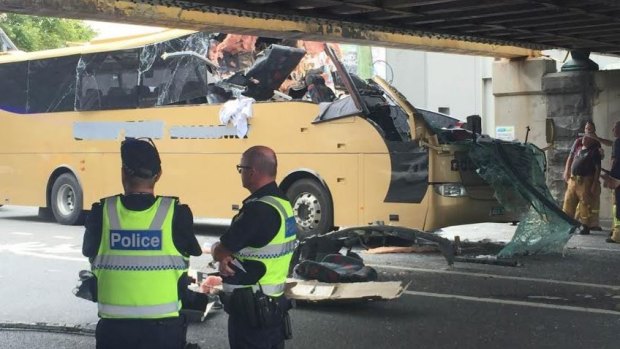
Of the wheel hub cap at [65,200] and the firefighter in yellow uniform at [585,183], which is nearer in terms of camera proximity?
the firefighter in yellow uniform at [585,183]

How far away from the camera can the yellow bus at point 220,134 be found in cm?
1018

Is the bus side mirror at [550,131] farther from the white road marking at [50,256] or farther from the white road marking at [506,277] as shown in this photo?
the white road marking at [50,256]

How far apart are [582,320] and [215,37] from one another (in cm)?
814

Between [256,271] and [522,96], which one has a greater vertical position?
[522,96]

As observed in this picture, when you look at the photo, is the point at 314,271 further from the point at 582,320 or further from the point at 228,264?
the point at 228,264

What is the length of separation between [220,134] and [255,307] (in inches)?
345

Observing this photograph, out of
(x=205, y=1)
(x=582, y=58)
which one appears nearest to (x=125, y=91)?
(x=205, y=1)

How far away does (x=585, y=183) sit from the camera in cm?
1199

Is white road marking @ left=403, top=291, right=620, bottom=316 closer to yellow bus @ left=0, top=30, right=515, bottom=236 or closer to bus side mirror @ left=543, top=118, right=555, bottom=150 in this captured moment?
yellow bus @ left=0, top=30, right=515, bottom=236

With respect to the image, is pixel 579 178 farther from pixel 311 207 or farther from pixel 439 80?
pixel 439 80

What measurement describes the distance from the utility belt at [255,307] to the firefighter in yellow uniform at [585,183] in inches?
372

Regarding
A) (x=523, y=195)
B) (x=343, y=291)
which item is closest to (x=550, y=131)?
(x=523, y=195)

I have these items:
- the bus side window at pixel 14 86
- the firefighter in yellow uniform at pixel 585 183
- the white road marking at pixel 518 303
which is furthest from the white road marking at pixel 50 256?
the firefighter in yellow uniform at pixel 585 183

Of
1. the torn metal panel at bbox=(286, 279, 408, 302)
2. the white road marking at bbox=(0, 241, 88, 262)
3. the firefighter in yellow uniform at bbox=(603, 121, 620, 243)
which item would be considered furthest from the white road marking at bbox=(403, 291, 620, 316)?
the white road marking at bbox=(0, 241, 88, 262)
